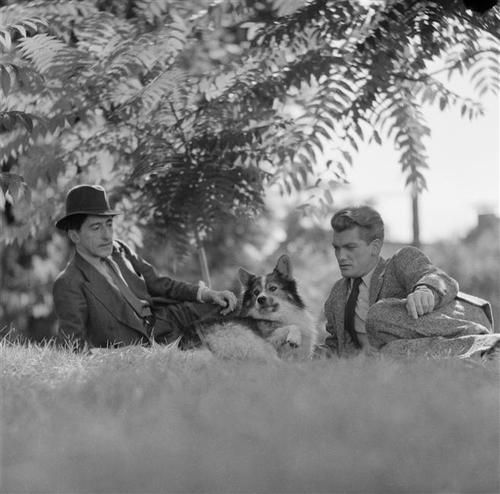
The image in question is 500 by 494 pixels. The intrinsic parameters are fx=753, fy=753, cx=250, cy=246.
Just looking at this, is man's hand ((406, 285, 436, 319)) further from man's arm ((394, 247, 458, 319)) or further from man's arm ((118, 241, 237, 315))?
man's arm ((118, 241, 237, 315))

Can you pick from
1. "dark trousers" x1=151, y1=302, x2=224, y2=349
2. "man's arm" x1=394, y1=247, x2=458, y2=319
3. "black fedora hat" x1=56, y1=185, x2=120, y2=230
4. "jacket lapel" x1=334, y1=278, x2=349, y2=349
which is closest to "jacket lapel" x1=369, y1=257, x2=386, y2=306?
"man's arm" x1=394, y1=247, x2=458, y2=319

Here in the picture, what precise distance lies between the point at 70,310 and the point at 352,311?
6.78 ft

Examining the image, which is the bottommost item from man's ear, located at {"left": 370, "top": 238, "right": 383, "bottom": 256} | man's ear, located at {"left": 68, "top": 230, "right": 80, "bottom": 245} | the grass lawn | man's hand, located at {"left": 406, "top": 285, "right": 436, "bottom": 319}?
the grass lawn

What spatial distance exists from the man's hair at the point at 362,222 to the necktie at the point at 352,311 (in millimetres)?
359

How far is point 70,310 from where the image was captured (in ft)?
18.0

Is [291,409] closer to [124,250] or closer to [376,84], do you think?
[124,250]

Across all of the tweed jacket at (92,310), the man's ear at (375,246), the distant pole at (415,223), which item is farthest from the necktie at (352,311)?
the distant pole at (415,223)

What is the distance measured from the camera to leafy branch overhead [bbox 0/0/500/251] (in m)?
6.23

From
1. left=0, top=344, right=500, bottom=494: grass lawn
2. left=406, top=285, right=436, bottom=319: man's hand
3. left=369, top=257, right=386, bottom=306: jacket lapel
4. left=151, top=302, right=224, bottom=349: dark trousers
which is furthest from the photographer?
left=151, top=302, right=224, bottom=349: dark trousers

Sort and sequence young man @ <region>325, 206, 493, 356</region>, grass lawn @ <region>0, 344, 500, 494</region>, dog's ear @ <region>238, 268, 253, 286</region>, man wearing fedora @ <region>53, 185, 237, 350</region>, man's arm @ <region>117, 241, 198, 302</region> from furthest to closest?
man's arm @ <region>117, 241, 198, 302</region>
dog's ear @ <region>238, 268, 253, 286</region>
man wearing fedora @ <region>53, 185, 237, 350</region>
young man @ <region>325, 206, 493, 356</region>
grass lawn @ <region>0, 344, 500, 494</region>

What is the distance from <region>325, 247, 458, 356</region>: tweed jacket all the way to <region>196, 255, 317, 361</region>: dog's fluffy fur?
0.75 feet

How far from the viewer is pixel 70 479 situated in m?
2.30

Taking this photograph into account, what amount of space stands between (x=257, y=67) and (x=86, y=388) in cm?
412

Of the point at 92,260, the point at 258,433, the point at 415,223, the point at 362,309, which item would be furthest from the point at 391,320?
the point at 415,223
